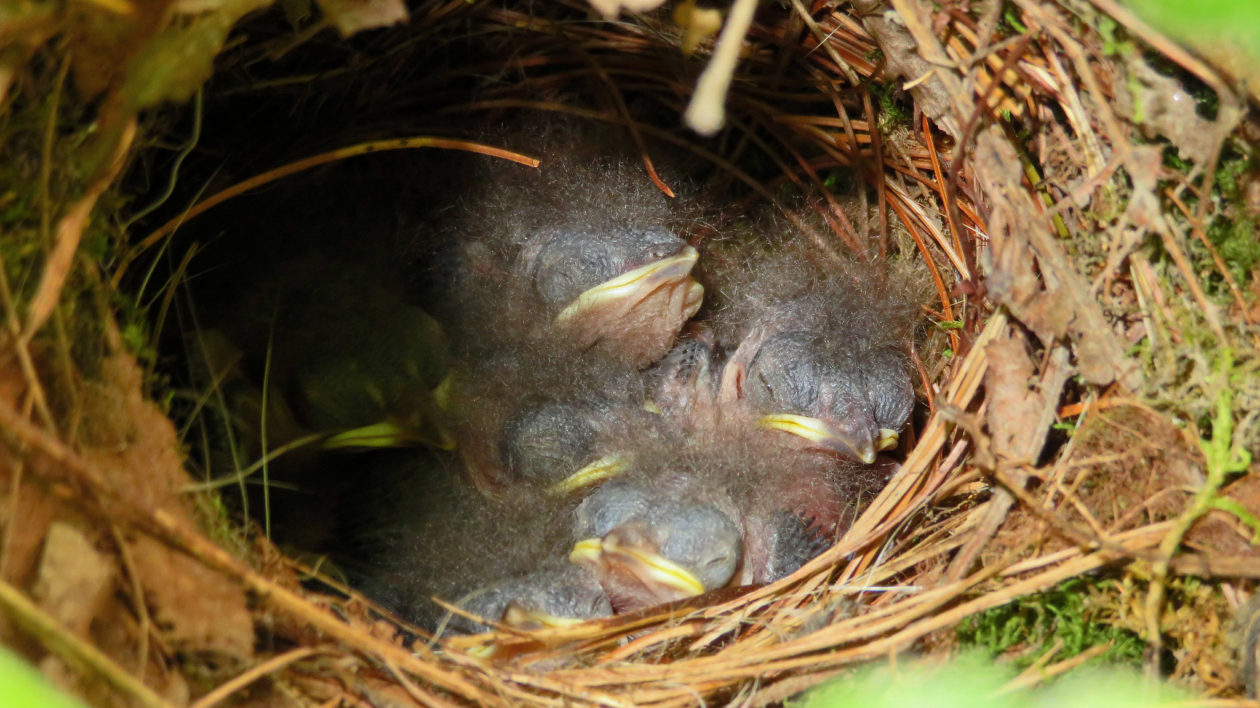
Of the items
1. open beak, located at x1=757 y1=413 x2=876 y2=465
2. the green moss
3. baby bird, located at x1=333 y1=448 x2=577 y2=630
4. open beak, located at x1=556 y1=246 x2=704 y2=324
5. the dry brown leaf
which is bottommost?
baby bird, located at x1=333 y1=448 x2=577 y2=630

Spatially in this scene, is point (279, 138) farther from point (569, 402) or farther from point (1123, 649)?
point (1123, 649)

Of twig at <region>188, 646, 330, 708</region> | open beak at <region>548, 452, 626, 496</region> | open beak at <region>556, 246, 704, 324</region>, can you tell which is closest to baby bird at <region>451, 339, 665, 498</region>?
open beak at <region>548, 452, 626, 496</region>

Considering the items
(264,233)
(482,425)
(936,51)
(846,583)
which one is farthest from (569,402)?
(936,51)

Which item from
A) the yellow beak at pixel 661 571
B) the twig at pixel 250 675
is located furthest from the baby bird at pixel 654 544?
the twig at pixel 250 675

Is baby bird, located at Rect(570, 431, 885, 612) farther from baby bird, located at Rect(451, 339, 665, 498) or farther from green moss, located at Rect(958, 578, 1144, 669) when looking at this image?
green moss, located at Rect(958, 578, 1144, 669)

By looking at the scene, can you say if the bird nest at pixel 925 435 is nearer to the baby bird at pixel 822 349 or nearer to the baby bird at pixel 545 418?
the baby bird at pixel 822 349

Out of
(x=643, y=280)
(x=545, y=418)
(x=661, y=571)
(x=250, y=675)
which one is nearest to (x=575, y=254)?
(x=643, y=280)
